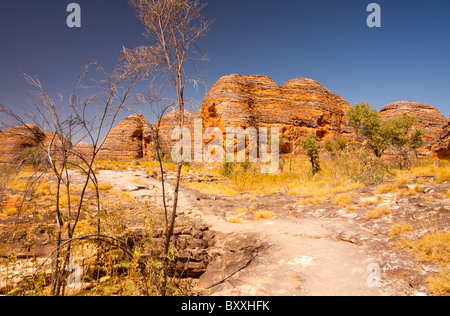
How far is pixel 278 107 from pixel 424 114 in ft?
86.3

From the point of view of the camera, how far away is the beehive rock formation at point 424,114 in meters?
35.2

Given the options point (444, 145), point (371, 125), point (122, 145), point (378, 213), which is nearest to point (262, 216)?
point (378, 213)

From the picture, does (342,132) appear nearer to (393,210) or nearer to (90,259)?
(393,210)

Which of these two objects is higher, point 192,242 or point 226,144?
point 226,144

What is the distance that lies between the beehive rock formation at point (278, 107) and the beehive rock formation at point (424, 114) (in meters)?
8.62

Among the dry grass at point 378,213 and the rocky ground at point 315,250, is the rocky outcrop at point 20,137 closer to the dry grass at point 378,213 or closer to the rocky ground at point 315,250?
the rocky ground at point 315,250

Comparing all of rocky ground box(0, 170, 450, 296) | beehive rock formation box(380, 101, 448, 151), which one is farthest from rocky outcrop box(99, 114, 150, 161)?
beehive rock formation box(380, 101, 448, 151)

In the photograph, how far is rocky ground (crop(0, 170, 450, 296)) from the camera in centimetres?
268

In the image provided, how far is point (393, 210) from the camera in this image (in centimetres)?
542

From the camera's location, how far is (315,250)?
3838 mm

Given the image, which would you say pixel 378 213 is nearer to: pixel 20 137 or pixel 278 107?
pixel 20 137

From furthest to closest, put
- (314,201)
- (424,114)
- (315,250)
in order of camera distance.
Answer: (424,114) < (314,201) < (315,250)

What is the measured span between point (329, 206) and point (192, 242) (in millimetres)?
4921
